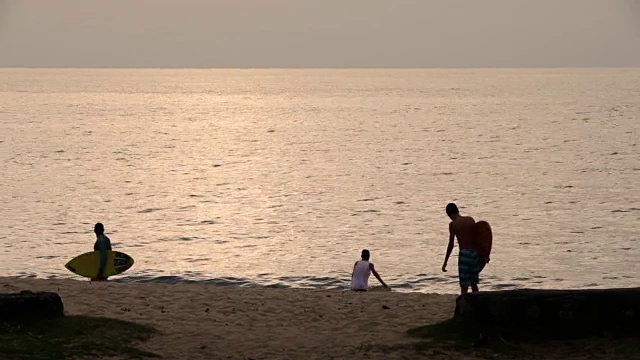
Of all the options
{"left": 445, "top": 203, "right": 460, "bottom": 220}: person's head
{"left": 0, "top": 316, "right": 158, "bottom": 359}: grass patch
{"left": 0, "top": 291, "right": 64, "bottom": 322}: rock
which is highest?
{"left": 445, "top": 203, "right": 460, "bottom": 220}: person's head

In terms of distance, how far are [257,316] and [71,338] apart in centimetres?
448

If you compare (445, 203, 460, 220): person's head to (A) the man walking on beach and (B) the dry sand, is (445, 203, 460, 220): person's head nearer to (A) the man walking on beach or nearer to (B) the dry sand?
(A) the man walking on beach

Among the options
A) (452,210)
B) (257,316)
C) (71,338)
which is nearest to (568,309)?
(452,210)

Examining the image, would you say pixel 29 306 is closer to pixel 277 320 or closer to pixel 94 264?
pixel 277 320

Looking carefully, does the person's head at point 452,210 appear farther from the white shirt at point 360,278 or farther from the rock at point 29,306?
the rock at point 29,306

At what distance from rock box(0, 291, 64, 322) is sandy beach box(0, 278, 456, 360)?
1.65 meters

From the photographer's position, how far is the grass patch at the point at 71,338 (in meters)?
14.1

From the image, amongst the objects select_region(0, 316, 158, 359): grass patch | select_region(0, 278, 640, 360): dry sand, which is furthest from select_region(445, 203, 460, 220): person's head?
select_region(0, 316, 158, 359): grass patch

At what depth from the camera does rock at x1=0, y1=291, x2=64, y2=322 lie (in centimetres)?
1548

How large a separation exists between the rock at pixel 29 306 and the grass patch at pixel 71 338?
163 mm

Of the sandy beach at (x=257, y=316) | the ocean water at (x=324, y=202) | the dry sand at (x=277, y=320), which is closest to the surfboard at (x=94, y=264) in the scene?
the sandy beach at (x=257, y=316)

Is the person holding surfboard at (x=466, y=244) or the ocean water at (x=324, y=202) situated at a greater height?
the ocean water at (x=324, y=202)

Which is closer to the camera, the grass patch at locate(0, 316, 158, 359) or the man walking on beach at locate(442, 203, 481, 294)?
the grass patch at locate(0, 316, 158, 359)

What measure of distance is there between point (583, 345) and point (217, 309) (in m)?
7.41
